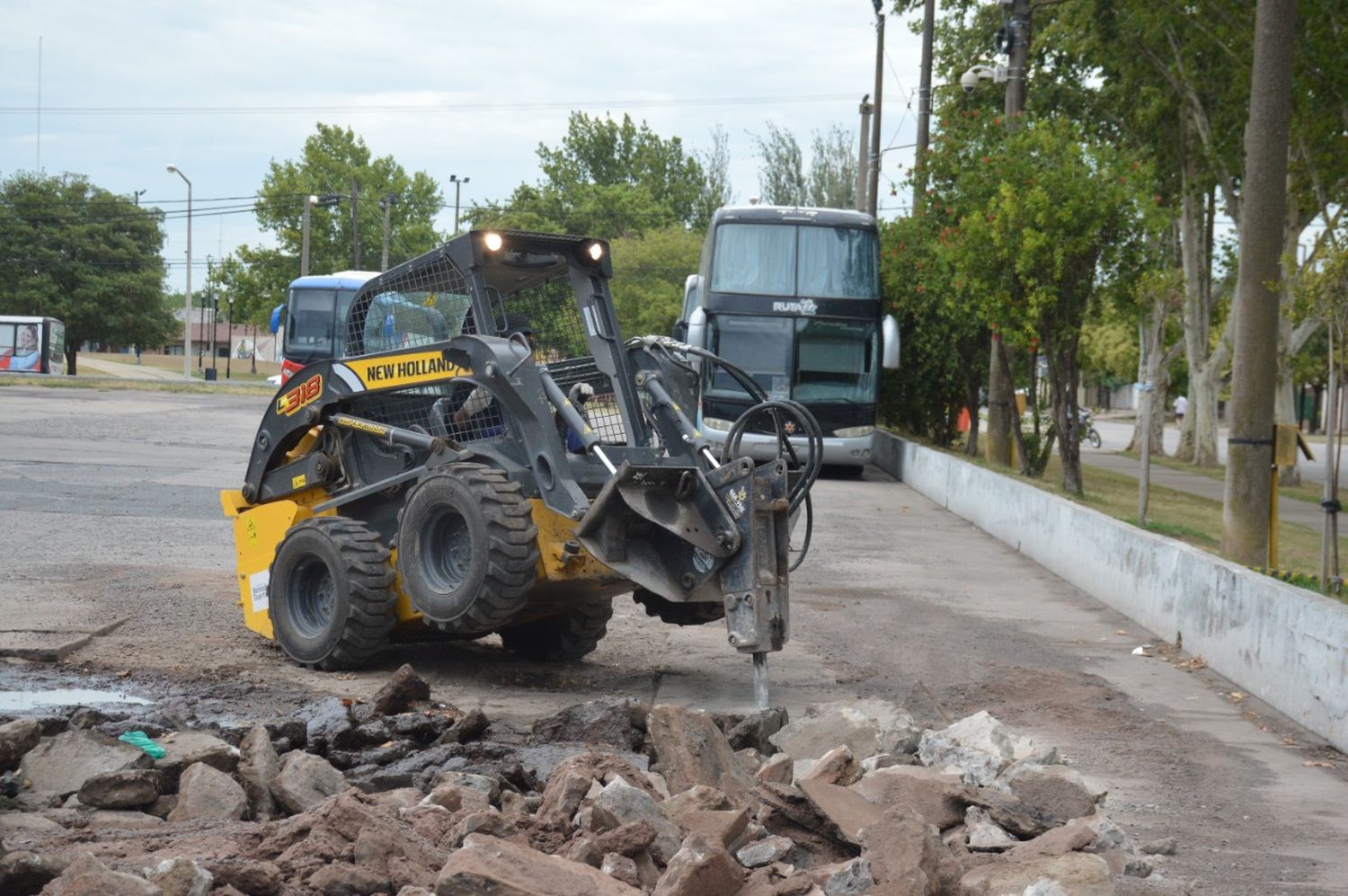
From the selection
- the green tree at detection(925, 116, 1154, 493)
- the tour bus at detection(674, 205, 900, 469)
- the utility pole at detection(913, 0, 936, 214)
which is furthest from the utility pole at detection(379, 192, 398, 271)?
the green tree at detection(925, 116, 1154, 493)

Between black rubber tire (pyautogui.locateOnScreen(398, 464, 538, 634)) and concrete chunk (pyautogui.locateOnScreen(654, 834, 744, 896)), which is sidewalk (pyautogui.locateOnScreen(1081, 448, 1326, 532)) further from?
concrete chunk (pyautogui.locateOnScreen(654, 834, 744, 896))

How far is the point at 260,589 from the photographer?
9.83 m

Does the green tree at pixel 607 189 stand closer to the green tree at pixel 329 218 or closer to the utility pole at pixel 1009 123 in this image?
the green tree at pixel 329 218

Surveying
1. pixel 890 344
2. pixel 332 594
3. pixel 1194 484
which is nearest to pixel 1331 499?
pixel 332 594

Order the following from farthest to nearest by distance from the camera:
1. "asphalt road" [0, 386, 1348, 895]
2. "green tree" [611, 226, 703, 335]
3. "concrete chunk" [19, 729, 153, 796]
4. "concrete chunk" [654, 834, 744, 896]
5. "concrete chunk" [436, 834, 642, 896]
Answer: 1. "green tree" [611, 226, 703, 335]
2. "asphalt road" [0, 386, 1348, 895]
3. "concrete chunk" [19, 729, 153, 796]
4. "concrete chunk" [654, 834, 744, 896]
5. "concrete chunk" [436, 834, 642, 896]

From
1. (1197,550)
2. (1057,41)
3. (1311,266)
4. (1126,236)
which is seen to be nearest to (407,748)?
(1197,550)

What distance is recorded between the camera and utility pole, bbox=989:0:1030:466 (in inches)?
948

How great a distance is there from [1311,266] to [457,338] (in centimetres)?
1085

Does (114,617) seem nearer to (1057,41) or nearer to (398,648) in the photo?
(398,648)

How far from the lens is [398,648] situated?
32.6ft

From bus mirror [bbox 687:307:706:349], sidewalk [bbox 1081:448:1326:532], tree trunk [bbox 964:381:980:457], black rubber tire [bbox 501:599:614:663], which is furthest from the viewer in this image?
tree trunk [bbox 964:381:980:457]

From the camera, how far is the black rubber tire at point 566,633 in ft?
31.9

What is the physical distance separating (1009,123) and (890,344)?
537 centimetres

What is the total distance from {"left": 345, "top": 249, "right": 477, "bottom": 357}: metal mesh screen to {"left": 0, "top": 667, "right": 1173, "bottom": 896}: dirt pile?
290 cm
